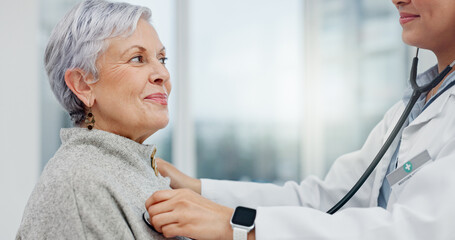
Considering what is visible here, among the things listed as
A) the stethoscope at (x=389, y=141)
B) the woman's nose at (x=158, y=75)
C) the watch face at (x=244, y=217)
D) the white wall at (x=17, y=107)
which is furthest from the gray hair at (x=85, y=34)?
the white wall at (x=17, y=107)

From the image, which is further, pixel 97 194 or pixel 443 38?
pixel 443 38

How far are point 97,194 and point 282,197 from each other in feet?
2.35

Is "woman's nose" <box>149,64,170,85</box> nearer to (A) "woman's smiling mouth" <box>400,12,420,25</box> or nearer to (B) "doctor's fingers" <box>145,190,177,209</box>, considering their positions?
(B) "doctor's fingers" <box>145,190,177,209</box>

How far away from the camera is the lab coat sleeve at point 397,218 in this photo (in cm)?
78

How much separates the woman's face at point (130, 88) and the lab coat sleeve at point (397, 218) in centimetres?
35

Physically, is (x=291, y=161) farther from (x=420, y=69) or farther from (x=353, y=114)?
(x=420, y=69)

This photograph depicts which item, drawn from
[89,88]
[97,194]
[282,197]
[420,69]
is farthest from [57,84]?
[420,69]

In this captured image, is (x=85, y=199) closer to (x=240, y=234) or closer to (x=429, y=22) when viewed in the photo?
(x=240, y=234)

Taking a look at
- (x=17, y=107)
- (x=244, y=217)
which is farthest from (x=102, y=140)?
(x=17, y=107)

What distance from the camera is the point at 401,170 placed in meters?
1.02

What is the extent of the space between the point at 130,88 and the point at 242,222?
40 centimetres

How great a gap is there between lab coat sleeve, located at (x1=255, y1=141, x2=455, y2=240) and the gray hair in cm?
51

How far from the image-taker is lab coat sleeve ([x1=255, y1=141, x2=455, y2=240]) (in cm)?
78

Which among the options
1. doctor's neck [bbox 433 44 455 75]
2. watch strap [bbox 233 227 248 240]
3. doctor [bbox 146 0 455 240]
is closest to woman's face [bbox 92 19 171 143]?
doctor [bbox 146 0 455 240]
